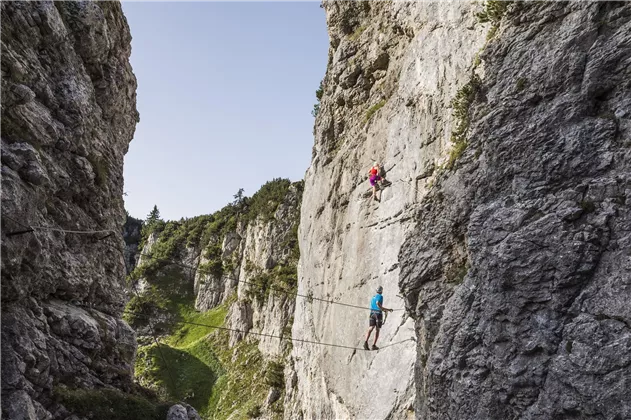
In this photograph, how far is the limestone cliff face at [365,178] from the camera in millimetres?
18469

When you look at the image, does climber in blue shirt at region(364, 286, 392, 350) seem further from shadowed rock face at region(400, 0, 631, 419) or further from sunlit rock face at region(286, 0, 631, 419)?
shadowed rock face at region(400, 0, 631, 419)

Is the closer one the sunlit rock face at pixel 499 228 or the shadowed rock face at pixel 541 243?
the shadowed rock face at pixel 541 243

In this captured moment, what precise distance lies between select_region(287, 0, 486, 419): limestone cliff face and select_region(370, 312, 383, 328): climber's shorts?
0.44m

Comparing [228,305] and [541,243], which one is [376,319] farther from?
[228,305]

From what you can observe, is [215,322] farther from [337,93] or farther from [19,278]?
[19,278]

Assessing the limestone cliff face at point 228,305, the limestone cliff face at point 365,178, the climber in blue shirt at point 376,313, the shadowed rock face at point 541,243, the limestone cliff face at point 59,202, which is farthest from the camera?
the limestone cliff face at point 228,305

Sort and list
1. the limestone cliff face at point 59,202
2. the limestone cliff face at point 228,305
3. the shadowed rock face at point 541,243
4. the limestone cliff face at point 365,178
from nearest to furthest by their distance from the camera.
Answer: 1. the shadowed rock face at point 541,243
2. the limestone cliff face at point 59,202
3. the limestone cliff face at point 365,178
4. the limestone cliff face at point 228,305

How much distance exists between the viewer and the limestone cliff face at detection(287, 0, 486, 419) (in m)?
18.5

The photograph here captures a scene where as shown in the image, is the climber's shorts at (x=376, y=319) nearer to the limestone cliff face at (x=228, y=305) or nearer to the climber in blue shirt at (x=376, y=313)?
the climber in blue shirt at (x=376, y=313)

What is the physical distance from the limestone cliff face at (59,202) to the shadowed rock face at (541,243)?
1077 centimetres

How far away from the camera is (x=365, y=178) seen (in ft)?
78.7

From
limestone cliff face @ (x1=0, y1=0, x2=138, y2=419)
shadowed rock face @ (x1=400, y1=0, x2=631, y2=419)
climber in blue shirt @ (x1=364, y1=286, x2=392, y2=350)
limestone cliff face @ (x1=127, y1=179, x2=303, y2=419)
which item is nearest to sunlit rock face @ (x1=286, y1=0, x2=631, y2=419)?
shadowed rock face @ (x1=400, y1=0, x2=631, y2=419)

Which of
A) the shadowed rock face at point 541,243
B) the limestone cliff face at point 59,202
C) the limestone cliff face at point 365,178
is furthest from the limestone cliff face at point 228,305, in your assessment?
the shadowed rock face at point 541,243

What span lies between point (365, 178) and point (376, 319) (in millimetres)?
8299
